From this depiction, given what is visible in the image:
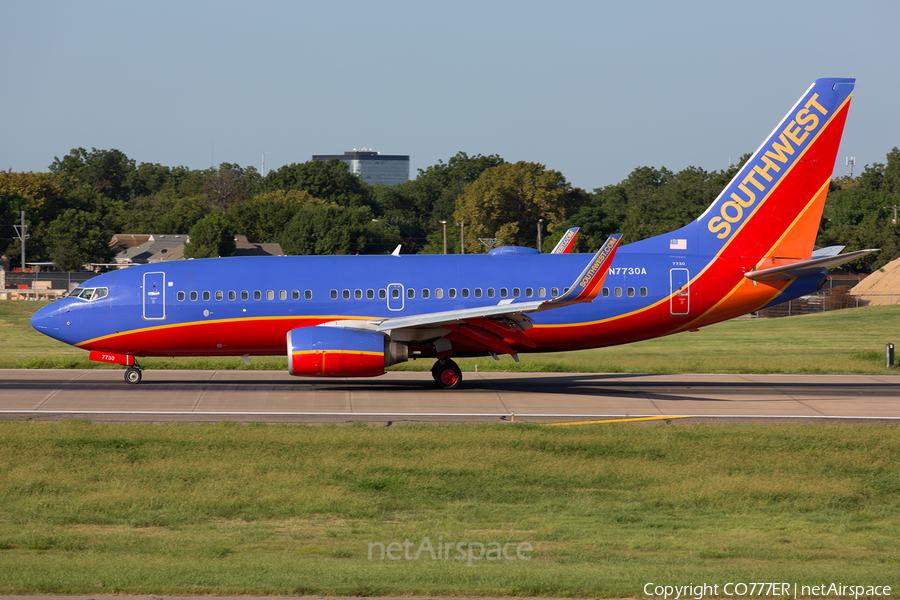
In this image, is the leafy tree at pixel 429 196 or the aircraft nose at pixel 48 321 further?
the leafy tree at pixel 429 196

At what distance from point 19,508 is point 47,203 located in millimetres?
131889

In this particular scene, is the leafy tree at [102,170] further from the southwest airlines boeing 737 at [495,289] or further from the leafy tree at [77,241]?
the southwest airlines boeing 737 at [495,289]

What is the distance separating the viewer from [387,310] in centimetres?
2652

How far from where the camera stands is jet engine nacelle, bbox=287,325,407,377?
24281 mm

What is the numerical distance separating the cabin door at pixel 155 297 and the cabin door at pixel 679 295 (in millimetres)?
15812

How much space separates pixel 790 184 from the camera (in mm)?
27594

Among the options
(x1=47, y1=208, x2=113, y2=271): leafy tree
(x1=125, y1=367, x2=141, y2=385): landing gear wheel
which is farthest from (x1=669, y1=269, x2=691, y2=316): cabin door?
(x1=47, y1=208, x2=113, y2=271): leafy tree

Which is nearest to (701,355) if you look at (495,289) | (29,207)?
(495,289)

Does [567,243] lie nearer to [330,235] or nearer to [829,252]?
[829,252]

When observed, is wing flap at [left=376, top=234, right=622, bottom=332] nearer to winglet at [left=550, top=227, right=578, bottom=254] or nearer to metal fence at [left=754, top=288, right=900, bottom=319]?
winglet at [left=550, top=227, right=578, bottom=254]

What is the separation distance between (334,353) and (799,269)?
46.4ft

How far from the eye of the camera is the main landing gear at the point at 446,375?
Result: 26.7 metres

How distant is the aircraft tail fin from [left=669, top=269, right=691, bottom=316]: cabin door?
1.44m

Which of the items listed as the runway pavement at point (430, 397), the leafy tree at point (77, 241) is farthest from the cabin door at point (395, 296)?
the leafy tree at point (77, 241)
